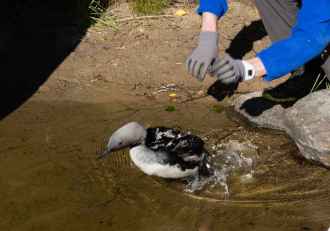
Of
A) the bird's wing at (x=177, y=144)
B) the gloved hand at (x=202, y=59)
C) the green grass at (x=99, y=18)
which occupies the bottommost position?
the bird's wing at (x=177, y=144)

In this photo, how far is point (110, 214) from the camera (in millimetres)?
4781

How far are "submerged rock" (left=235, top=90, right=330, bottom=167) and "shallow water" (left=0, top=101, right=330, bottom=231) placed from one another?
107 mm

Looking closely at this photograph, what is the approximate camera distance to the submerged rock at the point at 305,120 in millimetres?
5363

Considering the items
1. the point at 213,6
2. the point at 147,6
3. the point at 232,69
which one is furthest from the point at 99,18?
the point at 232,69

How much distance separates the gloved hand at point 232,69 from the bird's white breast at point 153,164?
96 centimetres

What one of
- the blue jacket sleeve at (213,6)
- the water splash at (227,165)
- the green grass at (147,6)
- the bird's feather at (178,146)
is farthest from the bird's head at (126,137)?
the green grass at (147,6)

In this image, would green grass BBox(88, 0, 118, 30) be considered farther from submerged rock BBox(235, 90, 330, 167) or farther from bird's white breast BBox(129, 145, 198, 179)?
bird's white breast BBox(129, 145, 198, 179)

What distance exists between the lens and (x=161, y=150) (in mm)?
5062

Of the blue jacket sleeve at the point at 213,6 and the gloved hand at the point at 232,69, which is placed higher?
the blue jacket sleeve at the point at 213,6

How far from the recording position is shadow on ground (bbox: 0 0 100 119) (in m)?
6.55

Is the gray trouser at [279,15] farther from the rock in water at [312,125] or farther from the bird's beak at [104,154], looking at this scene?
the bird's beak at [104,154]

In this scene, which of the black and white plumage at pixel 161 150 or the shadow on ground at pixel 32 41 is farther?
the shadow on ground at pixel 32 41

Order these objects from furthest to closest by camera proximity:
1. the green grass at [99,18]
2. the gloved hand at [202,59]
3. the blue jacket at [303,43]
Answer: the green grass at [99,18] → the gloved hand at [202,59] → the blue jacket at [303,43]

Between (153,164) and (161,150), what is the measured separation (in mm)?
170
